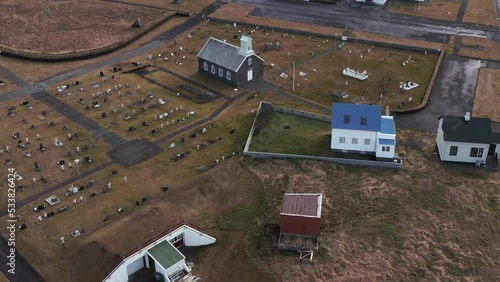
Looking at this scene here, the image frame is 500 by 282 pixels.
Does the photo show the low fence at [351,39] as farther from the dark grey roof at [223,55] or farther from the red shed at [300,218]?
the red shed at [300,218]

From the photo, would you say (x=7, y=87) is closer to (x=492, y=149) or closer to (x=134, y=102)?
(x=134, y=102)

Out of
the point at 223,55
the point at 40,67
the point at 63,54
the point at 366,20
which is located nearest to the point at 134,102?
the point at 223,55

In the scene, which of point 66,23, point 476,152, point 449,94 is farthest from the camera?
point 66,23

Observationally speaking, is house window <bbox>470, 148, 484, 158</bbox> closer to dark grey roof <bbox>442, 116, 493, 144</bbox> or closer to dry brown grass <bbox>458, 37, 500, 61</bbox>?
dark grey roof <bbox>442, 116, 493, 144</bbox>

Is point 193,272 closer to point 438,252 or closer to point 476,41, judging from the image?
point 438,252

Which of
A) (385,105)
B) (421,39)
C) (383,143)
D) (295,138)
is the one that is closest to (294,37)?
(421,39)

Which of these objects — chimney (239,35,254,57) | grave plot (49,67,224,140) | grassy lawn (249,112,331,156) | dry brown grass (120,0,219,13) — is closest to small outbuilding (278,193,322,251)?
grassy lawn (249,112,331,156)
